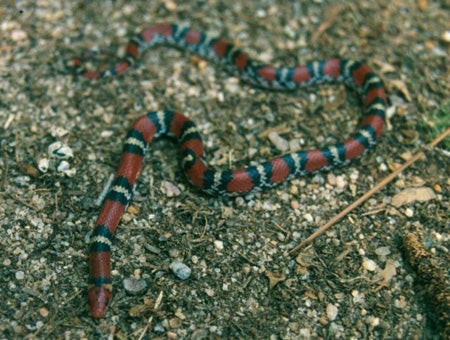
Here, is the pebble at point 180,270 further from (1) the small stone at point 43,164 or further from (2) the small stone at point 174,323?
(1) the small stone at point 43,164

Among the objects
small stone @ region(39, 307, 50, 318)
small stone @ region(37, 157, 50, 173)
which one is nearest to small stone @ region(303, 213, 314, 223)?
small stone @ region(39, 307, 50, 318)

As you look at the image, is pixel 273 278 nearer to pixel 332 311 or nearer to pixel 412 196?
pixel 332 311

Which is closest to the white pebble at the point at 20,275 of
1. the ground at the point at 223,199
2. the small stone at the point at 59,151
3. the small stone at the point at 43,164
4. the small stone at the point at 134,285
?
the ground at the point at 223,199

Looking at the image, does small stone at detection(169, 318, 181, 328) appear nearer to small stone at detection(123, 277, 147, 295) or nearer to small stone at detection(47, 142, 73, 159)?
small stone at detection(123, 277, 147, 295)

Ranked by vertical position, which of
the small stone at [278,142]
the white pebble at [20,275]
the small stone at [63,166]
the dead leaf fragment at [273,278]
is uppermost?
the small stone at [278,142]

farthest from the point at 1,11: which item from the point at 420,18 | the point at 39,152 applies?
the point at 420,18

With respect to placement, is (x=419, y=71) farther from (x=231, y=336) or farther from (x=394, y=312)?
(x=231, y=336)
